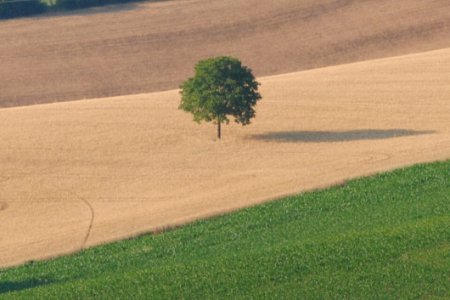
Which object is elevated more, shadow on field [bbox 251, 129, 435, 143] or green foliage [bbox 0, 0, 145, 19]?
green foliage [bbox 0, 0, 145, 19]

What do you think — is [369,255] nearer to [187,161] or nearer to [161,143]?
[187,161]

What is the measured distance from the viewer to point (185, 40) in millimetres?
74375

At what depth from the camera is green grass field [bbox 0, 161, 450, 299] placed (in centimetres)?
2838

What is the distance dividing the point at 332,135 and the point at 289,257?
19.6 metres

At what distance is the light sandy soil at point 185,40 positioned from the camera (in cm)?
6850

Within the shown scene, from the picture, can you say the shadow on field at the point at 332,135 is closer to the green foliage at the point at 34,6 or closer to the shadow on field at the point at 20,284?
the shadow on field at the point at 20,284

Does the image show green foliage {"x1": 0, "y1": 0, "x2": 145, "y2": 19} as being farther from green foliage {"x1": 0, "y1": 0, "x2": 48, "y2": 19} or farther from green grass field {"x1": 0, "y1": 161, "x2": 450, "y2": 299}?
green grass field {"x1": 0, "y1": 161, "x2": 450, "y2": 299}

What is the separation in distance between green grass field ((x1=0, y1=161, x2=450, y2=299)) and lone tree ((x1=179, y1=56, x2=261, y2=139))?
1059 cm

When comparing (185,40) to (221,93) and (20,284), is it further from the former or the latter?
(20,284)

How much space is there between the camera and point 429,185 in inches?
1518

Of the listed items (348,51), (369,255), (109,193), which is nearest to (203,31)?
(348,51)

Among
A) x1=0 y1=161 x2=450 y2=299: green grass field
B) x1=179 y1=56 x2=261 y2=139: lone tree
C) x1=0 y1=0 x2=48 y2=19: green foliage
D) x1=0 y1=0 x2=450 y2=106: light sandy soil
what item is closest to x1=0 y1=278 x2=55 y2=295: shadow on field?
x1=0 y1=161 x2=450 y2=299: green grass field

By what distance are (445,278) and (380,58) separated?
4125 cm

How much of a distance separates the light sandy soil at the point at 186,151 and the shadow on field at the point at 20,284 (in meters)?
3.37
